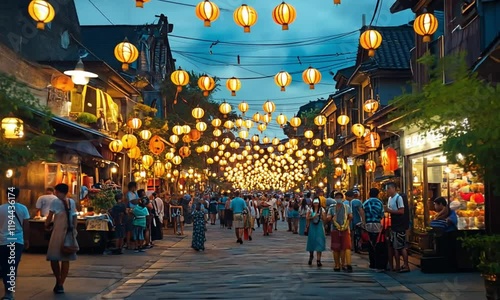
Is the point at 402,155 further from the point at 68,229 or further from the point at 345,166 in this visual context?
the point at 345,166

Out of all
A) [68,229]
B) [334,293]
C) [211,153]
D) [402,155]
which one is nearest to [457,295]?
[334,293]

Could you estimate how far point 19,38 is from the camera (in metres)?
25.9

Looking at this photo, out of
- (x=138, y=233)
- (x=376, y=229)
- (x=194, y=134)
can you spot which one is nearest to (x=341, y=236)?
(x=376, y=229)

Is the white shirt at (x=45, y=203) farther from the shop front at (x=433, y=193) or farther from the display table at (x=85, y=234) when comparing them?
the shop front at (x=433, y=193)

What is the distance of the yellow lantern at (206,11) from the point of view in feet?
51.9

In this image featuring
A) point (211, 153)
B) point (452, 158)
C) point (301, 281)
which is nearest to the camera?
point (452, 158)

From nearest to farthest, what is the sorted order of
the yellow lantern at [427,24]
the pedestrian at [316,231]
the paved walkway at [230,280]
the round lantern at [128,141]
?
the paved walkway at [230,280] < the pedestrian at [316,231] < the yellow lantern at [427,24] < the round lantern at [128,141]

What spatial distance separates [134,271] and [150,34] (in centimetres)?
2749

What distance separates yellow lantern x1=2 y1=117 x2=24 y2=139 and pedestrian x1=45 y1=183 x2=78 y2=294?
46.4 inches

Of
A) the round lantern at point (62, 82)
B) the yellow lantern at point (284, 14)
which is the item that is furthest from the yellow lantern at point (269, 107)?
the yellow lantern at point (284, 14)

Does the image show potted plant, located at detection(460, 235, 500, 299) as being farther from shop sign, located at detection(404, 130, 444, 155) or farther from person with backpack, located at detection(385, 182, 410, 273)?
shop sign, located at detection(404, 130, 444, 155)

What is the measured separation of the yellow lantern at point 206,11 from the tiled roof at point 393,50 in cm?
1585

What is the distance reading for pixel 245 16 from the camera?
16.2 metres

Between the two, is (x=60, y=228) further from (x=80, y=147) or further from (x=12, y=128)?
(x=80, y=147)
